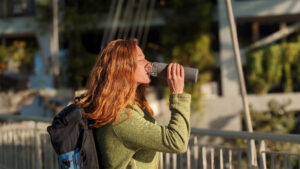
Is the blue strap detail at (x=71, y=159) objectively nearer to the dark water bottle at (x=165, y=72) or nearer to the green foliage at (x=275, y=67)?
the dark water bottle at (x=165, y=72)

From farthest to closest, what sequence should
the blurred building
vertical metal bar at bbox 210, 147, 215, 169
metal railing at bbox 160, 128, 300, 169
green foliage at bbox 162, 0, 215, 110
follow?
green foliage at bbox 162, 0, 215, 110 < the blurred building < vertical metal bar at bbox 210, 147, 215, 169 < metal railing at bbox 160, 128, 300, 169

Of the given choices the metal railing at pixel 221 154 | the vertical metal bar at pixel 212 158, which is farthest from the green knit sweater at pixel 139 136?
the vertical metal bar at pixel 212 158

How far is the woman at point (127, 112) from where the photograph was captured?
1.48 m

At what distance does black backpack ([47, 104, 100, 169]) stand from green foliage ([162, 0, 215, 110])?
9874 mm

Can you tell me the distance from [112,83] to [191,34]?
10.5 meters

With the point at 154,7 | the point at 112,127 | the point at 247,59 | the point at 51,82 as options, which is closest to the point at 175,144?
the point at 112,127

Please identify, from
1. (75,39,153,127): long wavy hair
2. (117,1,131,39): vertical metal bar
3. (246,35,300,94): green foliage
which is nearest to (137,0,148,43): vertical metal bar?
(117,1,131,39): vertical metal bar

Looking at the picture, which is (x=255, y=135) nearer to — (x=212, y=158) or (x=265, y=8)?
(x=212, y=158)

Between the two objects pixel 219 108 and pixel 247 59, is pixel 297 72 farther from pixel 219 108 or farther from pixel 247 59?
pixel 219 108

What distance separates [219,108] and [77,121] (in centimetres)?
966

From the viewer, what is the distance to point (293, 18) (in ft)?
39.4

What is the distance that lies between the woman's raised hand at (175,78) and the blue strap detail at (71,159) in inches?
21.2

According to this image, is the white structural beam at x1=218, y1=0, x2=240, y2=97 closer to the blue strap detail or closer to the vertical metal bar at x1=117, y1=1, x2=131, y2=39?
the vertical metal bar at x1=117, y1=1, x2=131, y2=39

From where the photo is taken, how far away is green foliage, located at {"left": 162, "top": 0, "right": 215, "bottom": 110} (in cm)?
1155
